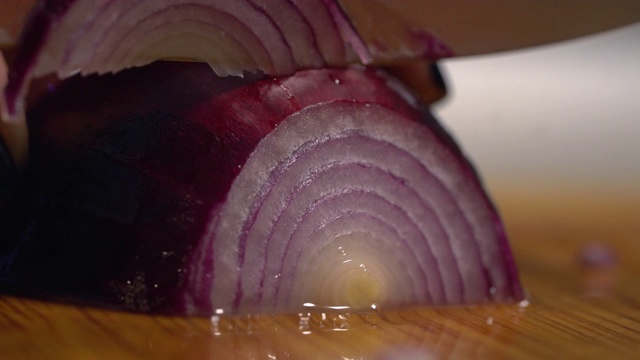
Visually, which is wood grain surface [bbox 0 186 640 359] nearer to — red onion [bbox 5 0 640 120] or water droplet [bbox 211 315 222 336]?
water droplet [bbox 211 315 222 336]

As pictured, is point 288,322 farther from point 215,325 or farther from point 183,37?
point 183,37

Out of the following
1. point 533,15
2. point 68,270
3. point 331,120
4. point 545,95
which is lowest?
point 68,270

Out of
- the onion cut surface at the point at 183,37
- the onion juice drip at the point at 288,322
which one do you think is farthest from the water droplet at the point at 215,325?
the onion cut surface at the point at 183,37

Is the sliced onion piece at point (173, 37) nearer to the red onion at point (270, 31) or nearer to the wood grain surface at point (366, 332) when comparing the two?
the red onion at point (270, 31)

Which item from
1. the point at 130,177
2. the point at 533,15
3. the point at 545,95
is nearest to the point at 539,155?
the point at 545,95

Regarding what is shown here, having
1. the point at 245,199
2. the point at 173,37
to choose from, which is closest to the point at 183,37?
the point at 173,37

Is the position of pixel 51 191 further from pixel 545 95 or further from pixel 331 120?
pixel 545 95
